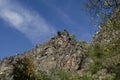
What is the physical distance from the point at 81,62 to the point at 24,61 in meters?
135

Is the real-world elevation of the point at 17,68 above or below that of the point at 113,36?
above

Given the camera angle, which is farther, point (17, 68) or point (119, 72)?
point (119, 72)

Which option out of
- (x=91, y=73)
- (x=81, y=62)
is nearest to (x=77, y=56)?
(x=81, y=62)

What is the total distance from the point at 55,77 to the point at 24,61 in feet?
227

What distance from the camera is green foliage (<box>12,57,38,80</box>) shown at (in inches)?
2368

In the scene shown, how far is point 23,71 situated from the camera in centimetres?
6081

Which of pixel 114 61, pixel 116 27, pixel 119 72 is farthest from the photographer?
pixel 119 72

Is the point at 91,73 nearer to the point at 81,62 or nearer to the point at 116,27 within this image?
the point at 81,62

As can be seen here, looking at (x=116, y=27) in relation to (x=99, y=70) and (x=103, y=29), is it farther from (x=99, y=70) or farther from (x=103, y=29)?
(x=99, y=70)

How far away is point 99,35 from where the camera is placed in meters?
24.1

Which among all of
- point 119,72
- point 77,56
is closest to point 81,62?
point 77,56

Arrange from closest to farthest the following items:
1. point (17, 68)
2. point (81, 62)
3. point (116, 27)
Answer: point (116, 27) → point (17, 68) → point (81, 62)

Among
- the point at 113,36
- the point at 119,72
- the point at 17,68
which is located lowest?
the point at 113,36

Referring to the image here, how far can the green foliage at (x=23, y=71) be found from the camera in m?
60.2
